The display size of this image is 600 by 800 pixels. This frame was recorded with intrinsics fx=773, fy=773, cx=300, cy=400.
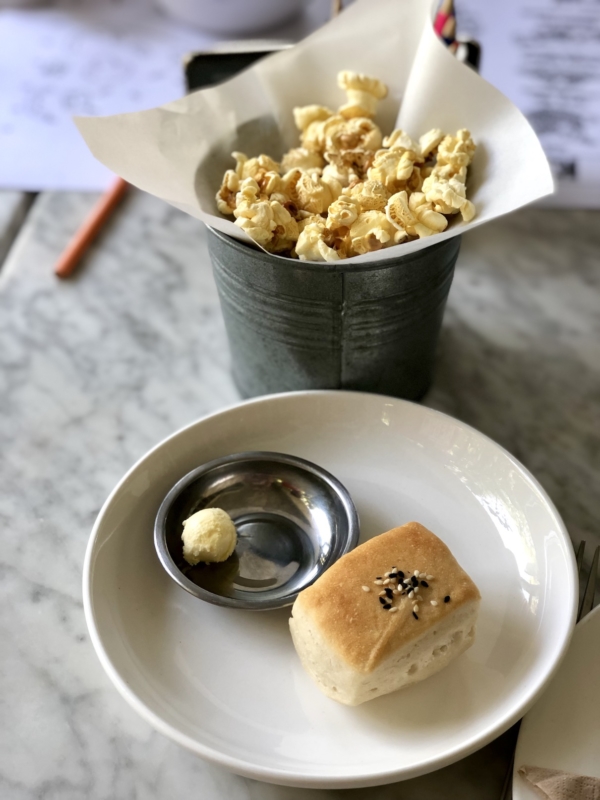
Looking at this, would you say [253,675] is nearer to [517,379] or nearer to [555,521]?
[555,521]

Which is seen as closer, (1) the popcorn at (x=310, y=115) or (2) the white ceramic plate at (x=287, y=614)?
(2) the white ceramic plate at (x=287, y=614)

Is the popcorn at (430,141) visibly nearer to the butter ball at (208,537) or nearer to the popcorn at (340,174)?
the popcorn at (340,174)

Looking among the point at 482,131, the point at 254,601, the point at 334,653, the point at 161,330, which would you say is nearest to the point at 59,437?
the point at 161,330

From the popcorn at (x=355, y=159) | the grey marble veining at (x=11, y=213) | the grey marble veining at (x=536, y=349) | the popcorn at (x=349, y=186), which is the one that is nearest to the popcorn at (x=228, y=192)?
the popcorn at (x=349, y=186)

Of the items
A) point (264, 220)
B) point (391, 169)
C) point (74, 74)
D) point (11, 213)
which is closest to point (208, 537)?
point (264, 220)

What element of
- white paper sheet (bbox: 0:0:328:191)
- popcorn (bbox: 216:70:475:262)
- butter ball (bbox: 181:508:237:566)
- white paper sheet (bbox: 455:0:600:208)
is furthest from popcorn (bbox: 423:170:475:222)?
white paper sheet (bbox: 0:0:328:191)

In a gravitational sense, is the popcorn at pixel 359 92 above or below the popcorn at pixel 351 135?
above

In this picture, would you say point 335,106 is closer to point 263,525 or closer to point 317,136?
point 317,136
